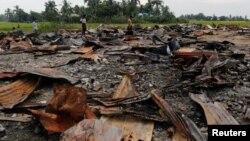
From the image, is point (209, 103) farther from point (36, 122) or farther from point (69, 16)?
point (69, 16)

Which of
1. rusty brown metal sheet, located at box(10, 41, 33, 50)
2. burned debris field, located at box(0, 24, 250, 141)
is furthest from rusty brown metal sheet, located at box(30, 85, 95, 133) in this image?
rusty brown metal sheet, located at box(10, 41, 33, 50)

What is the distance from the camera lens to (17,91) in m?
6.57

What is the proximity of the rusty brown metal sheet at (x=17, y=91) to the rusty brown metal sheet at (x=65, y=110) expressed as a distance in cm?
106

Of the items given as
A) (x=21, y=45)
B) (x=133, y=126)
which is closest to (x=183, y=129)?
(x=133, y=126)

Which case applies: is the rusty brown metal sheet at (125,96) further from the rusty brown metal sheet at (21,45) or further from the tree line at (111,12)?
the tree line at (111,12)

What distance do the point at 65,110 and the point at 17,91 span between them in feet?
6.49

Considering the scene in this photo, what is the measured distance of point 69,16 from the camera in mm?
53375

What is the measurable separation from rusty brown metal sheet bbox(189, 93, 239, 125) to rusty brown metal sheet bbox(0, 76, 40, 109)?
303 cm

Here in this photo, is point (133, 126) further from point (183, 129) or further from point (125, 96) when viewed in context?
point (125, 96)

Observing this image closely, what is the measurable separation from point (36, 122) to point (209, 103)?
2.81 meters

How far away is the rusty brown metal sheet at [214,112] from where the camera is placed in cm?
508

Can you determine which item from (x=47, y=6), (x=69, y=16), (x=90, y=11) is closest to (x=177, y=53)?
(x=69, y=16)

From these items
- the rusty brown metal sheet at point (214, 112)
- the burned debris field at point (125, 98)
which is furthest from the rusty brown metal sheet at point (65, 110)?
the rusty brown metal sheet at point (214, 112)

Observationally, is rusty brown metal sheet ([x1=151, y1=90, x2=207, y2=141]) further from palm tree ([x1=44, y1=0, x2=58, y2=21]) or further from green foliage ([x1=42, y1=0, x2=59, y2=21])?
palm tree ([x1=44, y1=0, x2=58, y2=21])
